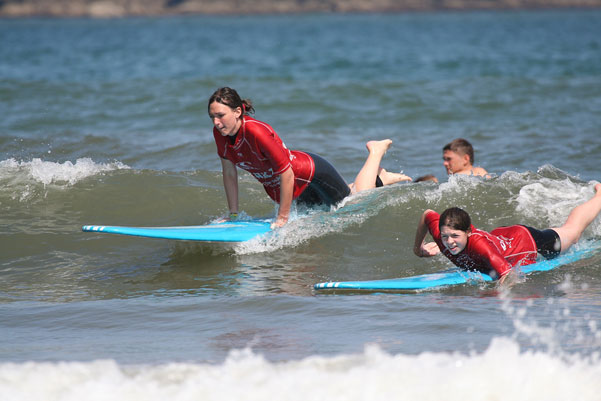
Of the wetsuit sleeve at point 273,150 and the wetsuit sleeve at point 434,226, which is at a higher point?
the wetsuit sleeve at point 273,150

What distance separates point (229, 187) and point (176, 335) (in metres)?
2.28

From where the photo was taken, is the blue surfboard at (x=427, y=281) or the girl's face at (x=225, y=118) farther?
the girl's face at (x=225, y=118)

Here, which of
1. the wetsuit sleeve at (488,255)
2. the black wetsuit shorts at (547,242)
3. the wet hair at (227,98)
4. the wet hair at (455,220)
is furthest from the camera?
the black wetsuit shorts at (547,242)

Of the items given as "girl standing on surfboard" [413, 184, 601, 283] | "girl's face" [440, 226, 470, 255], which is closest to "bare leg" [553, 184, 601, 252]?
"girl standing on surfboard" [413, 184, 601, 283]

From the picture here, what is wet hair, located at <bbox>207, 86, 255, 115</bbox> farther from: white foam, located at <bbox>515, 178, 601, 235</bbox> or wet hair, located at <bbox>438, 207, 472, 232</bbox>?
white foam, located at <bbox>515, 178, 601, 235</bbox>

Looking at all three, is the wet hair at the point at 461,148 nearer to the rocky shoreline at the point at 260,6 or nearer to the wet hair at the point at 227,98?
the wet hair at the point at 227,98

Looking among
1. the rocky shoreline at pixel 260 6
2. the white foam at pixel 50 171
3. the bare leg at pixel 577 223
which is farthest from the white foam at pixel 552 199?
the rocky shoreline at pixel 260 6

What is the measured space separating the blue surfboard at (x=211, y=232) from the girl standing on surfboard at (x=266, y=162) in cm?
19

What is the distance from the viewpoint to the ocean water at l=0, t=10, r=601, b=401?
3883 millimetres

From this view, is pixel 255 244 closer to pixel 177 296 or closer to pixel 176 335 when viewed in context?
pixel 177 296

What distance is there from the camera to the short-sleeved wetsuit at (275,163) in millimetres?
5910

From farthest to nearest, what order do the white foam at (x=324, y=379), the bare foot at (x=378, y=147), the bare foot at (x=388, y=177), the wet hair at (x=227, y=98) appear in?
the bare foot at (x=388, y=177) < the bare foot at (x=378, y=147) < the wet hair at (x=227, y=98) < the white foam at (x=324, y=379)

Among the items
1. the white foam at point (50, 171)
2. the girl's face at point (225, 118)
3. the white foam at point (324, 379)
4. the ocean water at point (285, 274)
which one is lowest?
the white foam at point (324, 379)

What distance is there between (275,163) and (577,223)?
9.19 ft
